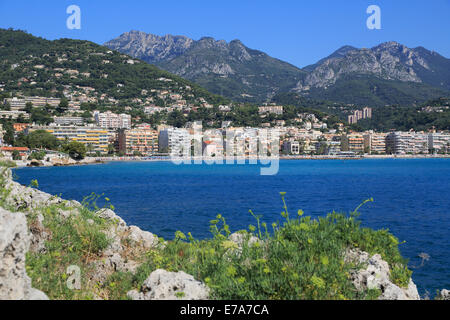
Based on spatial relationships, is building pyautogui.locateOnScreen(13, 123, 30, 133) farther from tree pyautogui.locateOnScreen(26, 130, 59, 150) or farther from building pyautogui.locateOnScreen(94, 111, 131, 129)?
building pyautogui.locateOnScreen(94, 111, 131, 129)

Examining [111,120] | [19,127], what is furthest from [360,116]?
[19,127]

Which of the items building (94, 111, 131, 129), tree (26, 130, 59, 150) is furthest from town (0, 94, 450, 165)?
tree (26, 130, 59, 150)

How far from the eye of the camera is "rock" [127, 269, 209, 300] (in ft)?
10.0

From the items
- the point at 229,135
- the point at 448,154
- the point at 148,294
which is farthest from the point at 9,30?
the point at 148,294

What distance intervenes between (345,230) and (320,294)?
62.1 inches

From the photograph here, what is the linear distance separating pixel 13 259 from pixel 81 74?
143 meters

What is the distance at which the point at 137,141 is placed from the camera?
9550cm

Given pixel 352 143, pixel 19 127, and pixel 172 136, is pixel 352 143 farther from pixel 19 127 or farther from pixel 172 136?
pixel 19 127

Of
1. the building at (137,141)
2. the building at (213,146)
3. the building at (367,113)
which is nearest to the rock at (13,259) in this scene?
the building at (137,141)

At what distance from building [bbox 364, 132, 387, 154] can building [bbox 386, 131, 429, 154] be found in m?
2.10

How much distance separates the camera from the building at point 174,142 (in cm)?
9838

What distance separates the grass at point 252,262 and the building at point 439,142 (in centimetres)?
12116

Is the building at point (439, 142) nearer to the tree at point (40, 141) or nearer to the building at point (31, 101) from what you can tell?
the tree at point (40, 141)

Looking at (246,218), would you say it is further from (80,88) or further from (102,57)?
(102,57)
